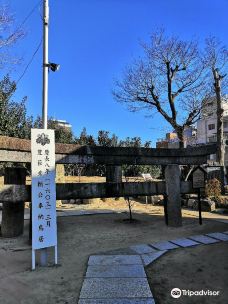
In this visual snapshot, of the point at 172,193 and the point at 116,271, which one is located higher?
the point at 172,193

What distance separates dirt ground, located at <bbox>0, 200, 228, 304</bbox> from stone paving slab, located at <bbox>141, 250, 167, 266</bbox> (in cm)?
101

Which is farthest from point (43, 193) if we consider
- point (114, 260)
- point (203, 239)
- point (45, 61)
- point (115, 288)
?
point (203, 239)

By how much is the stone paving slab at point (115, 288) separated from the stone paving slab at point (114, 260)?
0.85 metres

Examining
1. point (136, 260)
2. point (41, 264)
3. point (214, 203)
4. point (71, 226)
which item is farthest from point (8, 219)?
point (214, 203)

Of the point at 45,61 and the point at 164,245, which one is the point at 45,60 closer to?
the point at 45,61

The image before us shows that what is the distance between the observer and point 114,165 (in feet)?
32.5

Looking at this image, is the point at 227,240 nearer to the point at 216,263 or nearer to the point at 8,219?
the point at 216,263

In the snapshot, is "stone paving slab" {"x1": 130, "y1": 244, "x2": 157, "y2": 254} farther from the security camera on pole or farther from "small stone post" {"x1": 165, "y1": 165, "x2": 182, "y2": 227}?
"small stone post" {"x1": 165, "y1": 165, "x2": 182, "y2": 227}

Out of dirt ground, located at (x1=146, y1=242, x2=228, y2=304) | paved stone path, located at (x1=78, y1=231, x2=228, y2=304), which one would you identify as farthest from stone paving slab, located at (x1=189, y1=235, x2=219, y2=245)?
dirt ground, located at (x1=146, y1=242, x2=228, y2=304)

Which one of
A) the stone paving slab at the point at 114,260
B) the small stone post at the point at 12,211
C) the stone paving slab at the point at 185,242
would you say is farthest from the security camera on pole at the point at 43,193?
the stone paving slab at the point at 185,242

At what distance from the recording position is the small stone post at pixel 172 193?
9930 millimetres

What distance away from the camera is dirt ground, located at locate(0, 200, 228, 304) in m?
4.82

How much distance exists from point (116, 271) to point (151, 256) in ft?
3.97

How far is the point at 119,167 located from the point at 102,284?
518 cm
